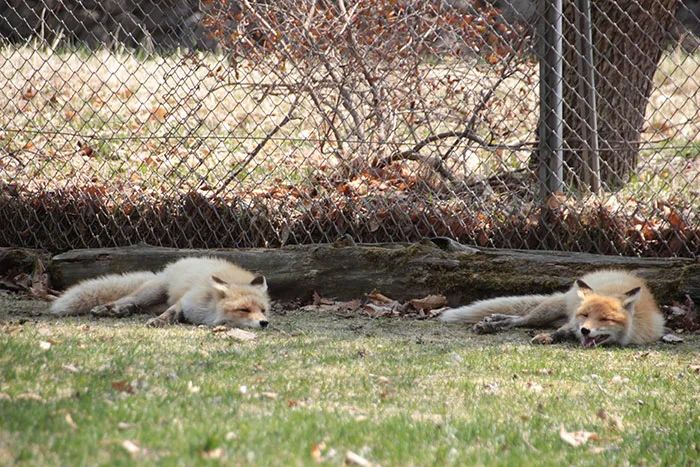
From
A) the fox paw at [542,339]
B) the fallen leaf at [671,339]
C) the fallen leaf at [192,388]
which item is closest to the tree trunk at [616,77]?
the fallen leaf at [671,339]

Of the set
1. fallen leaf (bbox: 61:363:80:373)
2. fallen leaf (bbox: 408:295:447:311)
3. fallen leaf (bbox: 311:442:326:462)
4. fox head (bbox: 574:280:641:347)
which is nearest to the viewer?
fallen leaf (bbox: 311:442:326:462)

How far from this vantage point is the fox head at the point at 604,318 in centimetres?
635

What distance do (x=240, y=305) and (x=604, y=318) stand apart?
2310 millimetres

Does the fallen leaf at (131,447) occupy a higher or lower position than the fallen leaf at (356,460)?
higher

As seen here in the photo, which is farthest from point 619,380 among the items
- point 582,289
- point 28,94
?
point 28,94

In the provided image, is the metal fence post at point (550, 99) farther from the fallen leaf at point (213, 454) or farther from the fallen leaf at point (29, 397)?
the fallen leaf at point (213, 454)

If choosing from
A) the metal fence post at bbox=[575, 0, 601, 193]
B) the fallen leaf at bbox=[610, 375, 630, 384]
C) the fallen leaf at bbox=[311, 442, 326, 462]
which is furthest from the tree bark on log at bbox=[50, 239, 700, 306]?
the fallen leaf at bbox=[311, 442, 326, 462]

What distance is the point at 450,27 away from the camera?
811cm

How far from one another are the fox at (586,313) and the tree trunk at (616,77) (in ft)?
4.13

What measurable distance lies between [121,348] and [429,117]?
12.8ft

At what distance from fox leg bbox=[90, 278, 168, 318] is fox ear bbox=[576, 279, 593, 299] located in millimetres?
2817

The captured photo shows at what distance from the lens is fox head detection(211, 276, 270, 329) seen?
21.6 feet

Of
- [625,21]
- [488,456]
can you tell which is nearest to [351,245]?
[625,21]

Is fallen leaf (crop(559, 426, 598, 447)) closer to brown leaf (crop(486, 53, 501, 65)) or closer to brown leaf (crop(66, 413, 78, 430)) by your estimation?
brown leaf (crop(66, 413, 78, 430))
